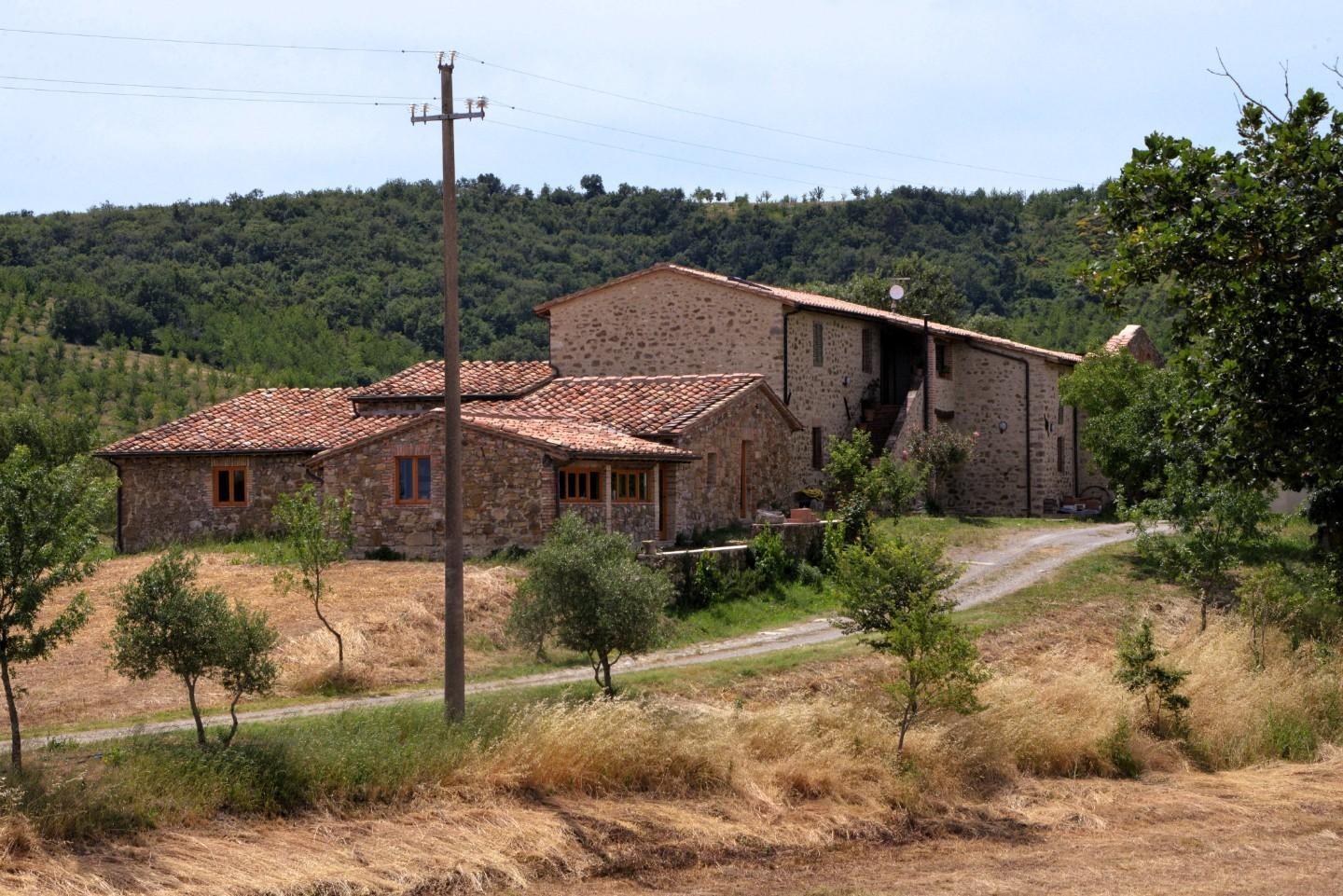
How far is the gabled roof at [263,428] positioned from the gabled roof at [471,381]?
967 millimetres

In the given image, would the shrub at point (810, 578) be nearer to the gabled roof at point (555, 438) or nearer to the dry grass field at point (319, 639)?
the gabled roof at point (555, 438)

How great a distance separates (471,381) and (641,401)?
6457 millimetres

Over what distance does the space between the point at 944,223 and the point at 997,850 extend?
85130 mm

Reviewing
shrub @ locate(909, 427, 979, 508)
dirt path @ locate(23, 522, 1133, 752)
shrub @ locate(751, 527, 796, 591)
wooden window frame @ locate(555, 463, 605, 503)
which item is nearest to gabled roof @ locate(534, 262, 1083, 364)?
shrub @ locate(909, 427, 979, 508)

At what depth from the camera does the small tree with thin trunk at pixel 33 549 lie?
13477 mm

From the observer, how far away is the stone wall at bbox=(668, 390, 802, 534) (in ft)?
102

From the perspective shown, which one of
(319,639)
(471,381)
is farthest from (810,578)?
(471,381)

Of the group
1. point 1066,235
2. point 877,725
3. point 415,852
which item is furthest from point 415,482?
point 1066,235

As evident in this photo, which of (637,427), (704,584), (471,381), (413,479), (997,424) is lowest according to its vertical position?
(704,584)

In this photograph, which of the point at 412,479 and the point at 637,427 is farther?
the point at 637,427

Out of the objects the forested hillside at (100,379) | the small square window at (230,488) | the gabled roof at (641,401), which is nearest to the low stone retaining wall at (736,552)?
the gabled roof at (641,401)

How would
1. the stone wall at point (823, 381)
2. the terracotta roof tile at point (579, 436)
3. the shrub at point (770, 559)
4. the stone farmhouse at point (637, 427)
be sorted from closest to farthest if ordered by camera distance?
the shrub at point (770, 559)
the terracotta roof tile at point (579, 436)
the stone farmhouse at point (637, 427)
the stone wall at point (823, 381)

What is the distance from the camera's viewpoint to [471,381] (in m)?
38.3

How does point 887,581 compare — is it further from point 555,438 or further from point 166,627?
point 555,438
